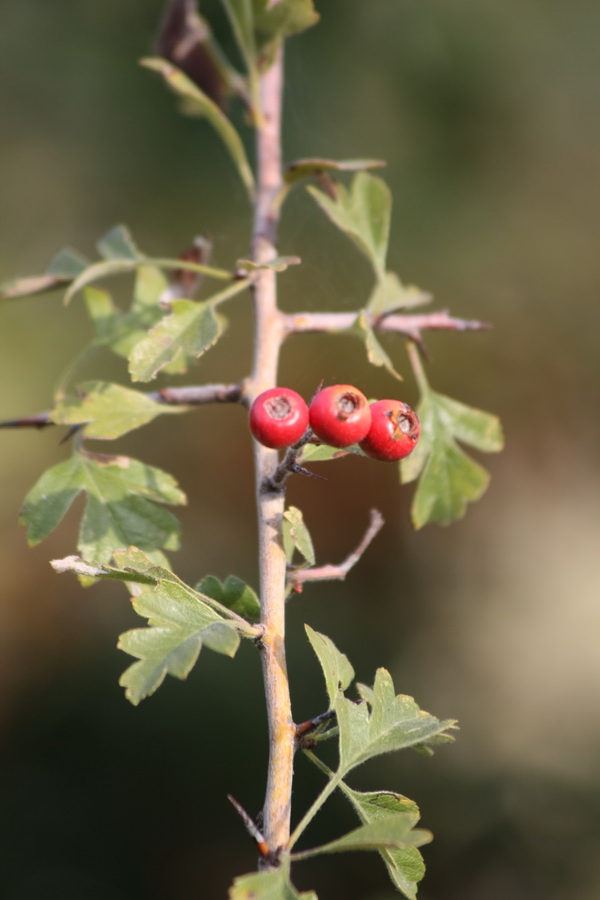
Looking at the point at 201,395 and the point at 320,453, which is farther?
the point at 201,395

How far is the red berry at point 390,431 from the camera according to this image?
571mm

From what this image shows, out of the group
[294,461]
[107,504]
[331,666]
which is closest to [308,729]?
[331,666]

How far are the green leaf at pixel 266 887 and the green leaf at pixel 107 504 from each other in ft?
1.02

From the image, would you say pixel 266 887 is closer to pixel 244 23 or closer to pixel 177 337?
pixel 177 337

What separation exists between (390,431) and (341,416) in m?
0.05

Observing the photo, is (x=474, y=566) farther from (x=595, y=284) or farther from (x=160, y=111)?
(x=160, y=111)

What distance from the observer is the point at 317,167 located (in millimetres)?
822

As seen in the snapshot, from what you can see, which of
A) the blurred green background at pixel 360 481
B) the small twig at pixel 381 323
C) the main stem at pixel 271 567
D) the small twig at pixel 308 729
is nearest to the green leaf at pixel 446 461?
the small twig at pixel 381 323

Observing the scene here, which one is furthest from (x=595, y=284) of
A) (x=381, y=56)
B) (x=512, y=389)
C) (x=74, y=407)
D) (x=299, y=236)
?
(x=74, y=407)

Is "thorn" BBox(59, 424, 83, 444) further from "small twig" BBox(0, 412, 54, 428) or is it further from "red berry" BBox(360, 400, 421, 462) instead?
"red berry" BBox(360, 400, 421, 462)

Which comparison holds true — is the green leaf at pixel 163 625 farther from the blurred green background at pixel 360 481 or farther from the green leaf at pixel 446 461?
the blurred green background at pixel 360 481

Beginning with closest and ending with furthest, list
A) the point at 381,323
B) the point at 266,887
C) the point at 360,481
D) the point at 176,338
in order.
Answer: the point at 266,887, the point at 176,338, the point at 381,323, the point at 360,481

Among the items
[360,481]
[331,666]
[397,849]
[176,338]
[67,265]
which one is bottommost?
[397,849]

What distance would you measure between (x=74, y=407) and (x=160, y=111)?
1.86 metres
